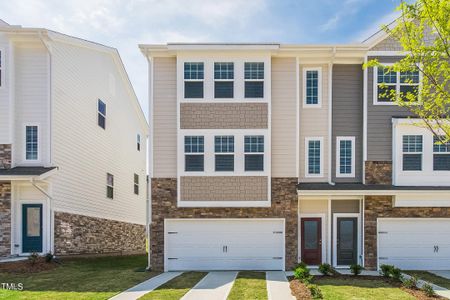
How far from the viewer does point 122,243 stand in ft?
69.9

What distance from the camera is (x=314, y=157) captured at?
15.5m

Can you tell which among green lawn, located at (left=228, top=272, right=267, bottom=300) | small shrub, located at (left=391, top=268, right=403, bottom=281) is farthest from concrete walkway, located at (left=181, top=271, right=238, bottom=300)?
small shrub, located at (left=391, top=268, right=403, bottom=281)

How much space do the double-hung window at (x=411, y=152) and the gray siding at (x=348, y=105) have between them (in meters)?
1.67

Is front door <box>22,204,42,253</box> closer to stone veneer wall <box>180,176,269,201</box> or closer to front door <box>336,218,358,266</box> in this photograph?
stone veneer wall <box>180,176,269,201</box>

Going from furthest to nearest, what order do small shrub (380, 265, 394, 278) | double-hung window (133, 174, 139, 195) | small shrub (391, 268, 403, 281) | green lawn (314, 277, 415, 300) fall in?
1. double-hung window (133, 174, 139, 195)
2. small shrub (380, 265, 394, 278)
3. small shrub (391, 268, 403, 281)
4. green lawn (314, 277, 415, 300)

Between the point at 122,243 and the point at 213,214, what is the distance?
8.73 m

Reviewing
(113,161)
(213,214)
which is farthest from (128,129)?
(213,214)

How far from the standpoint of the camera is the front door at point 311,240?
49.9ft

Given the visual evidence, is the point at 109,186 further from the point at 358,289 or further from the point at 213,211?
the point at 358,289

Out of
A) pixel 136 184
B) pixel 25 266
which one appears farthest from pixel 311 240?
pixel 136 184

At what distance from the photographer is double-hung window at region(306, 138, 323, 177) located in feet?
50.8

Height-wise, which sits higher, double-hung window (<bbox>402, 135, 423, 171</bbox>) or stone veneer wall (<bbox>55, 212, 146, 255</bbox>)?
double-hung window (<bbox>402, 135, 423, 171</bbox>)

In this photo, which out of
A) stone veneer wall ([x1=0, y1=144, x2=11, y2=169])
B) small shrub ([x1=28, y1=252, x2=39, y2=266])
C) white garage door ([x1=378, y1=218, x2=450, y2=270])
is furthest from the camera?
white garage door ([x1=378, y1=218, x2=450, y2=270])

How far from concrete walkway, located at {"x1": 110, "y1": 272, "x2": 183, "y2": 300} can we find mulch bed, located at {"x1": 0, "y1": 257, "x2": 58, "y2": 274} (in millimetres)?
3847
